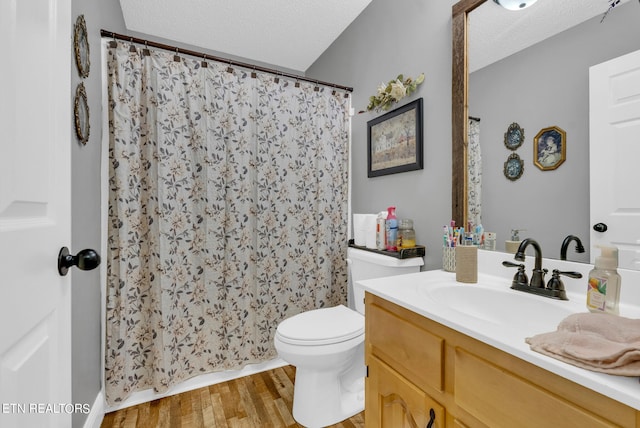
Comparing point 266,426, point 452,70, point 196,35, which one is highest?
point 196,35

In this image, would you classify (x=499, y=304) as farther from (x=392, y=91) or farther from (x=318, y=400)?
(x=392, y=91)

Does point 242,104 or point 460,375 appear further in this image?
point 242,104

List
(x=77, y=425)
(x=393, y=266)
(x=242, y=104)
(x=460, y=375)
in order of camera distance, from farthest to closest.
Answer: (x=242, y=104) → (x=393, y=266) → (x=77, y=425) → (x=460, y=375)

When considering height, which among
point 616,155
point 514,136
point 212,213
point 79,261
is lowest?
point 79,261

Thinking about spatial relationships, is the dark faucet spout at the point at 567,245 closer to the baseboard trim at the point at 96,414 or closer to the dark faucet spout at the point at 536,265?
the dark faucet spout at the point at 536,265

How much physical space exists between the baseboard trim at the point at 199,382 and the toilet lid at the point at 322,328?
2.00ft

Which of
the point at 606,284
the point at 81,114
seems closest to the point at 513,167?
Result: the point at 606,284

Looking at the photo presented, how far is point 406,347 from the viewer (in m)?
0.88

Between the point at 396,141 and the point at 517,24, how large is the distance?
2.43 feet

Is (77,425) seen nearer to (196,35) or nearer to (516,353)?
(516,353)

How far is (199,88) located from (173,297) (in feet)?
3.94

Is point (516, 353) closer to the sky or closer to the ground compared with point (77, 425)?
closer to the sky

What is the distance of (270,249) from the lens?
189cm

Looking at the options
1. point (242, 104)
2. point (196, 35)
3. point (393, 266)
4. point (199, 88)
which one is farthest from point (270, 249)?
point (196, 35)
